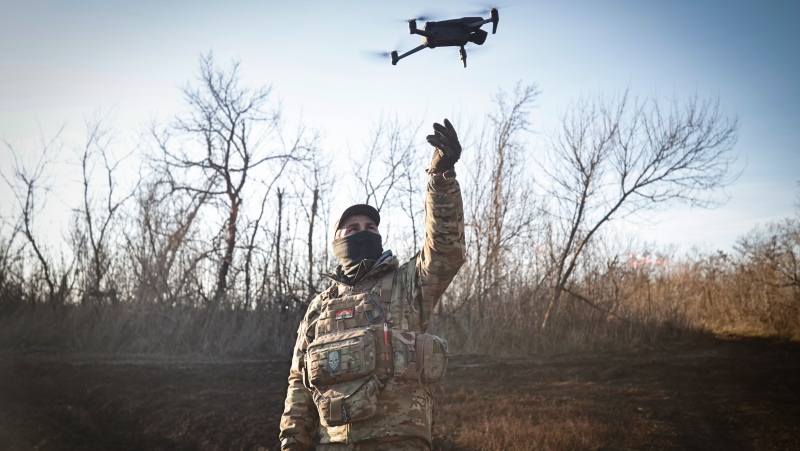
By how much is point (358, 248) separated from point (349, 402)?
956mm

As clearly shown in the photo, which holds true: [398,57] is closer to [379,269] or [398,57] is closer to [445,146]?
[445,146]

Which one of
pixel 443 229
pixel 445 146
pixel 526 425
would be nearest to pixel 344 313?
pixel 443 229

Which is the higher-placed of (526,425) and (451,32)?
(451,32)

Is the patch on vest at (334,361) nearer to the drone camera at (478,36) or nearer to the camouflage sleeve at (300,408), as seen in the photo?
the camouflage sleeve at (300,408)

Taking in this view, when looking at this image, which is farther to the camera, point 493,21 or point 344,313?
point 493,21

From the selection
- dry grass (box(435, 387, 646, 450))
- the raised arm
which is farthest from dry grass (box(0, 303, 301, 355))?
the raised arm

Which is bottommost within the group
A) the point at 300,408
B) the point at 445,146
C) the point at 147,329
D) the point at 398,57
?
the point at 300,408

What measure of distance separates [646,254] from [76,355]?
38.7 ft

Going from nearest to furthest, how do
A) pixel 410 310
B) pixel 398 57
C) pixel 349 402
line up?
pixel 349 402 → pixel 410 310 → pixel 398 57

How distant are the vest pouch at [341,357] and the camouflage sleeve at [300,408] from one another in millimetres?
186

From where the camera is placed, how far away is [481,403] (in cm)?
799

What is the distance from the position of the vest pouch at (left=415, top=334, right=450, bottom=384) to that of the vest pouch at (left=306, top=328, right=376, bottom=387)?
25 centimetres

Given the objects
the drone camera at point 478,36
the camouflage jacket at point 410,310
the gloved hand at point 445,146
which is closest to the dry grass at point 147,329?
the camouflage jacket at point 410,310

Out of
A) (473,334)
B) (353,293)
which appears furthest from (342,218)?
(473,334)
